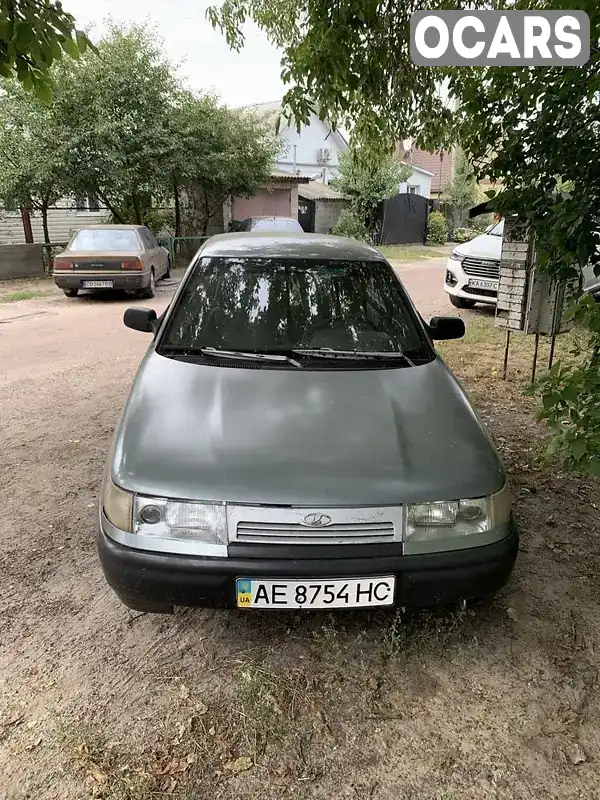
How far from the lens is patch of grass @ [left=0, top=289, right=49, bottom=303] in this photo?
1183 centimetres

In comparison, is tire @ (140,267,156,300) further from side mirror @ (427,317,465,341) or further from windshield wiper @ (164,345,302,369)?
windshield wiper @ (164,345,302,369)

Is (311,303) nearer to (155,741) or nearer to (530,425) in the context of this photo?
(155,741)

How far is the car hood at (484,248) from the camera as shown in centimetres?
956

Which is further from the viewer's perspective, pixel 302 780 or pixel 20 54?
pixel 20 54

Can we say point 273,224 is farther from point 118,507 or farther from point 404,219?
point 118,507

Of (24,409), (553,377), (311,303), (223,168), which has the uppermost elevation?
(223,168)

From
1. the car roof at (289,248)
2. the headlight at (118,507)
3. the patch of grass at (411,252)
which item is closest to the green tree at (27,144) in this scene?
the patch of grass at (411,252)

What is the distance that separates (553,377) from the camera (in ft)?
9.92

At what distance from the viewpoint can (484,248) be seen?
31.9ft

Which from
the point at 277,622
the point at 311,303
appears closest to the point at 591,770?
the point at 277,622

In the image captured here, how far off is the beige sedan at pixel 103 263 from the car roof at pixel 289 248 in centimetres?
760

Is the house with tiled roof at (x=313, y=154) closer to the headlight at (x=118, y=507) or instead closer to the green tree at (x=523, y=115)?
the green tree at (x=523, y=115)

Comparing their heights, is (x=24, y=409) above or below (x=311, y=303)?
below

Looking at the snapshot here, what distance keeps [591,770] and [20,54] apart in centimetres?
426
